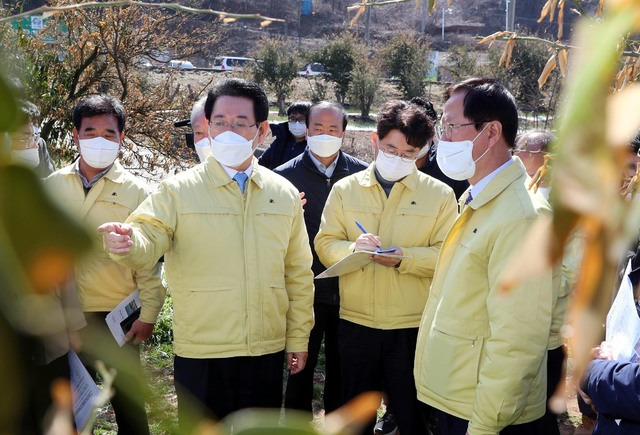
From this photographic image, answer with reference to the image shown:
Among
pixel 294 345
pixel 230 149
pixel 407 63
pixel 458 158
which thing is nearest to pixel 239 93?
pixel 230 149

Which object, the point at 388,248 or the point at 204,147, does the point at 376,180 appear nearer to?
the point at 388,248

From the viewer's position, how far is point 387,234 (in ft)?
12.8

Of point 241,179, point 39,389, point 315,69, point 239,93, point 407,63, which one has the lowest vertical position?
point 315,69

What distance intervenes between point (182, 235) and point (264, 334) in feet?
1.96

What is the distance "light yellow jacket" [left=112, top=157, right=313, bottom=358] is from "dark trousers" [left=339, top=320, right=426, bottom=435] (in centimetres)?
57

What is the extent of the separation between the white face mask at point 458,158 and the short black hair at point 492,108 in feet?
0.19

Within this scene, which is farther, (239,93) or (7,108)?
(239,93)

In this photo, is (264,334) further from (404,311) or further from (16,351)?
(16,351)

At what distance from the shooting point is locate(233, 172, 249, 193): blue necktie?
3492 mm

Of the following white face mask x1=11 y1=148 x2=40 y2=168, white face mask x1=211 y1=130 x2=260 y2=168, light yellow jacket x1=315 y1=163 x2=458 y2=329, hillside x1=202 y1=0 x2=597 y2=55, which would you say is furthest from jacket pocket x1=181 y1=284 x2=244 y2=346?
hillside x1=202 y1=0 x2=597 y2=55

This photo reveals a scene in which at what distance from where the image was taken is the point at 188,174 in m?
3.42

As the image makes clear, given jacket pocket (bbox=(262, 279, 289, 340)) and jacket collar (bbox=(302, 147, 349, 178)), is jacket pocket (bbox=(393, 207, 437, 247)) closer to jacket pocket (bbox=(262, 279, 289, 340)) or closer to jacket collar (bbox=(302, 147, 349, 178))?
jacket pocket (bbox=(262, 279, 289, 340))

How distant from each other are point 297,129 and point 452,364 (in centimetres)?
390

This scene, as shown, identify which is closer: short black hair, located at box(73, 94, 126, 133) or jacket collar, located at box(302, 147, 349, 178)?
short black hair, located at box(73, 94, 126, 133)
